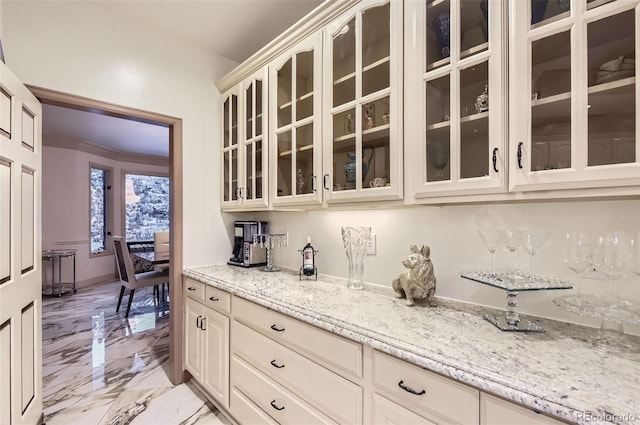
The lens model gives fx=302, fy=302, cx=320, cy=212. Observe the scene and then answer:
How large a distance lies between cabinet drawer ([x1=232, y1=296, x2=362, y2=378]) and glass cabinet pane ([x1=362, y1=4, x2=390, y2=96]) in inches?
46.3

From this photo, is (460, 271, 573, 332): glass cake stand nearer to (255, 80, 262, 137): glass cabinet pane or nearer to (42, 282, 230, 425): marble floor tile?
(255, 80, 262, 137): glass cabinet pane

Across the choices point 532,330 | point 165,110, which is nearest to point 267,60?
point 165,110

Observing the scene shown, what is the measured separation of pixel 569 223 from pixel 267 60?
201 centimetres

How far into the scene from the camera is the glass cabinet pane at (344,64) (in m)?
1.61

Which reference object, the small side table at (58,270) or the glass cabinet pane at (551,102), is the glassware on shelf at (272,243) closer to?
the glass cabinet pane at (551,102)

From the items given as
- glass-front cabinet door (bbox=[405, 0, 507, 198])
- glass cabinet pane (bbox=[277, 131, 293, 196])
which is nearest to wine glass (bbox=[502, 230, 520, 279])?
glass-front cabinet door (bbox=[405, 0, 507, 198])

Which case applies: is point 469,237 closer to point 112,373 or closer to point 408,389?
point 408,389

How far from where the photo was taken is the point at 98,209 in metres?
5.96

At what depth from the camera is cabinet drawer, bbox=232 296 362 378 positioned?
Answer: 1.17m

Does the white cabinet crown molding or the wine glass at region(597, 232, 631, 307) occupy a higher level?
the white cabinet crown molding

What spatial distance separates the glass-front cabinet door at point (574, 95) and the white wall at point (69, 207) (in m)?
6.63

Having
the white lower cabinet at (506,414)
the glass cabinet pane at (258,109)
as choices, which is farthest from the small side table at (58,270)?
the white lower cabinet at (506,414)

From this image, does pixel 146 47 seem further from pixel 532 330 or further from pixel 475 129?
pixel 532 330

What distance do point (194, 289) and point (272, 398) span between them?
110 cm
